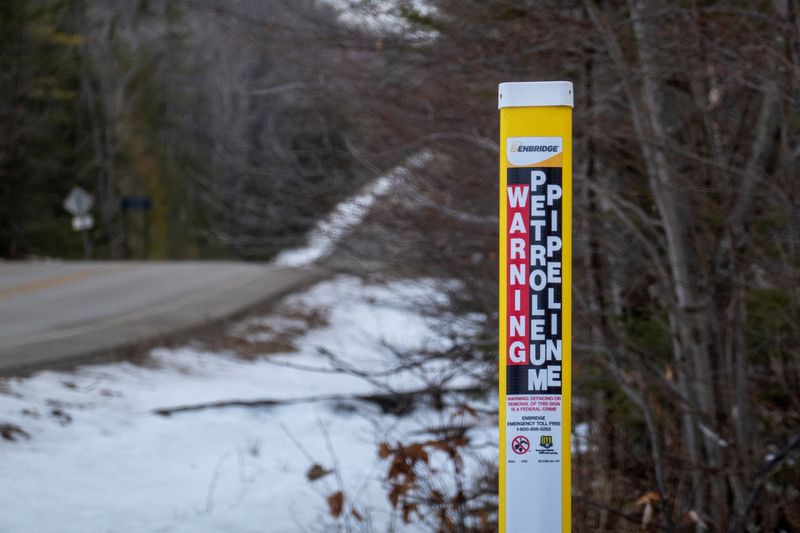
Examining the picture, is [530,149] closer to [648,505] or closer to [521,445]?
[521,445]

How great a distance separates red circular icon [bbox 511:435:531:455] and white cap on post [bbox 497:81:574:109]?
85 cm

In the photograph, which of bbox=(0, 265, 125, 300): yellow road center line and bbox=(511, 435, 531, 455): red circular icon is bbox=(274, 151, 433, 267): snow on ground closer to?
bbox=(511, 435, 531, 455): red circular icon

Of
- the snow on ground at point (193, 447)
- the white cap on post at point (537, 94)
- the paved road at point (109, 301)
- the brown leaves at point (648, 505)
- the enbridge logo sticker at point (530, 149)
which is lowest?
the snow on ground at point (193, 447)

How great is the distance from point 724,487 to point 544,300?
135 inches

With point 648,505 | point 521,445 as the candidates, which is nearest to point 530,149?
point 521,445

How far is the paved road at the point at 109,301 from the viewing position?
13.6 metres

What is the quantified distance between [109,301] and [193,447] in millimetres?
9295

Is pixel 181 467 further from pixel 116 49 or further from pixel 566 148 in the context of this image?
pixel 116 49

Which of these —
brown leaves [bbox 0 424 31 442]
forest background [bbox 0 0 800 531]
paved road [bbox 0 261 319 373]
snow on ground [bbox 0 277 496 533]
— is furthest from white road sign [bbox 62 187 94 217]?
brown leaves [bbox 0 424 31 442]

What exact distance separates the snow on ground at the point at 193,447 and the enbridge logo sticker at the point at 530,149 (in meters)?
3.94

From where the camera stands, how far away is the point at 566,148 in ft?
9.23

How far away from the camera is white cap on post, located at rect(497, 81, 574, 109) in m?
2.79

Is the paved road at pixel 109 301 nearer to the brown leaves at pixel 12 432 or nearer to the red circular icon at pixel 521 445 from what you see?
the brown leaves at pixel 12 432

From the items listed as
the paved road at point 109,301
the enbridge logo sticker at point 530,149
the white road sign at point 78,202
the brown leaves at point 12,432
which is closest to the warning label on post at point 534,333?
the enbridge logo sticker at point 530,149
